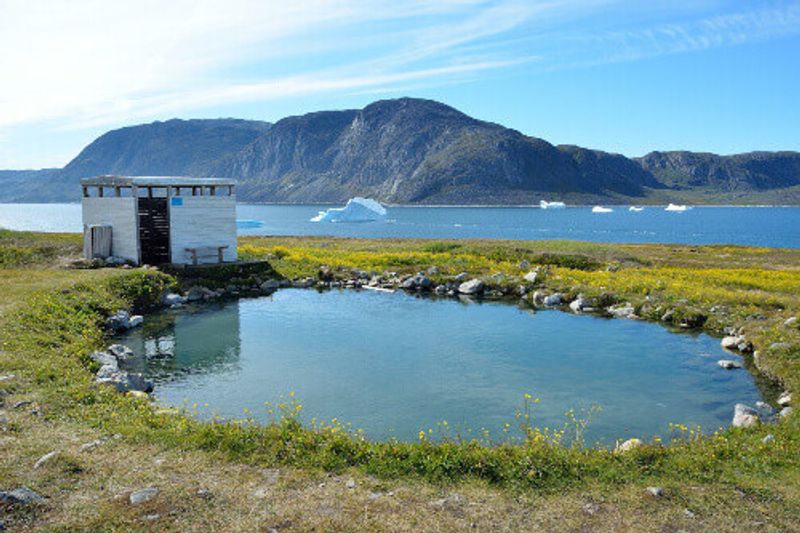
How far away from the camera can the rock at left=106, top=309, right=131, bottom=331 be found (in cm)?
2725

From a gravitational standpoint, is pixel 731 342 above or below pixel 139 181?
below

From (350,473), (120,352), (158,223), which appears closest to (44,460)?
(350,473)

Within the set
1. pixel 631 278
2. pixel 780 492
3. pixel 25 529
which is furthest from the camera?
pixel 631 278

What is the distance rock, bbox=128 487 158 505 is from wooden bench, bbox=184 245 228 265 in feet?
107

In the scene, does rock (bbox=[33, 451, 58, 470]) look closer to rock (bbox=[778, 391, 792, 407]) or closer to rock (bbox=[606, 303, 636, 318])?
rock (bbox=[778, 391, 792, 407])

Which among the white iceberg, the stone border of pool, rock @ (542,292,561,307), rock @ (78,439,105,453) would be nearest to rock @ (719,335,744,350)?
the stone border of pool

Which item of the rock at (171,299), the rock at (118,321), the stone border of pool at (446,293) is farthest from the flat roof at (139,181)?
the rock at (118,321)

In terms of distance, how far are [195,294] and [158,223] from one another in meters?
8.37

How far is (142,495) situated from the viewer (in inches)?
379

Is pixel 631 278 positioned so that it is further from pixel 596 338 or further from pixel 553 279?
pixel 596 338

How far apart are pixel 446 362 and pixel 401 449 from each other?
1220cm

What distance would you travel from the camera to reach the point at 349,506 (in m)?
9.67

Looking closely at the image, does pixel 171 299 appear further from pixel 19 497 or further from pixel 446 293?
pixel 19 497

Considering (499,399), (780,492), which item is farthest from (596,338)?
(780,492)
